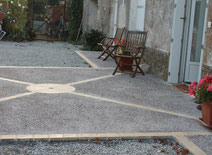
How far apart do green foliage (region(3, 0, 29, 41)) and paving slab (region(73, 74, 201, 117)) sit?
864 cm

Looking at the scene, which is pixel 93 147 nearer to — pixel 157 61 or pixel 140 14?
pixel 157 61

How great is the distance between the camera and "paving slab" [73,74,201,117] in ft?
18.0

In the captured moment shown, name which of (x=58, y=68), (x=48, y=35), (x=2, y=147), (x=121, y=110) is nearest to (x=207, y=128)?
(x=121, y=110)

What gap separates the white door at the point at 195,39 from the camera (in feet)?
22.7

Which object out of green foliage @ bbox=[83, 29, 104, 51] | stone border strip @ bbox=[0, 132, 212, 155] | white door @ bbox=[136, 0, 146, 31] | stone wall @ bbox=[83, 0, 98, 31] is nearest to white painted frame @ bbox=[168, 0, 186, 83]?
white door @ bbox=[136, 0, 146, 31]

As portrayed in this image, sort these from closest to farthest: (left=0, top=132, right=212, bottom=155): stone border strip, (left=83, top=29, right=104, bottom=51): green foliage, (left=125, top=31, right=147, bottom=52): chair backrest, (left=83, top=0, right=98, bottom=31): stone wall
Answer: (left=0, top=132, right=212, bottom=155): stone border strip
(left=125, top=31, right=147, bottom=52): chair backrest
(left=83, top=29, right=104, bottom=51): green foliage
(left=83, top=0, right=98, bottom=31): stone wall

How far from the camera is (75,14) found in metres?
16.7

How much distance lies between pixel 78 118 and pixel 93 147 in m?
0.95

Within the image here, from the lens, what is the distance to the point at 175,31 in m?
7.14

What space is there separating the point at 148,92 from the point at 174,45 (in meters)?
1.40

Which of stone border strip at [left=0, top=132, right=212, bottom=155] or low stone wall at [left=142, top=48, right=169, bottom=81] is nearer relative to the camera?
stone border strip at [left=0, top=132, right=212, bottom=155]

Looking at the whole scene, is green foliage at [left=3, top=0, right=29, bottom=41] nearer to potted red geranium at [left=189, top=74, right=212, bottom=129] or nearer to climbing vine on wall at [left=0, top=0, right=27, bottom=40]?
climbing vine on wall at [left=0, top=0, right=27, bottom=40]

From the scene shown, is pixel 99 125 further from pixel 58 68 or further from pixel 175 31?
pixel 58 68

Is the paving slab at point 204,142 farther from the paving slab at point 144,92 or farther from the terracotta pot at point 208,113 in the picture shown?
the paving slab at point 144,92
